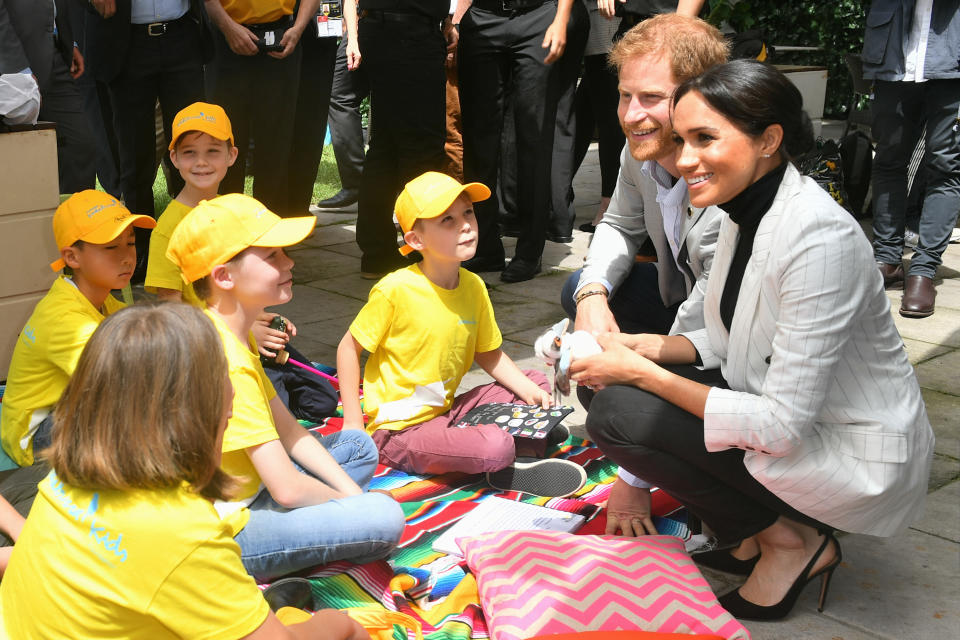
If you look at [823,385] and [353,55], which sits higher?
[353,55]

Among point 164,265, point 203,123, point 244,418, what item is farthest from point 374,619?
point 203,123

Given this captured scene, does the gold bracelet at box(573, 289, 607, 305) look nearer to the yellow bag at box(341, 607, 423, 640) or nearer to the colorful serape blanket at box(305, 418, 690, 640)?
the colorful serape blanket at box(305, 418, 690, 640)

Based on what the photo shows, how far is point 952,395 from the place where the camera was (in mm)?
3896

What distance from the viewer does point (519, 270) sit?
18.0ft

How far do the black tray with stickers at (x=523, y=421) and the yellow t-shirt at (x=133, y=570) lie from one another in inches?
62.5

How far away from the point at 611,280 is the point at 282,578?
1435mm

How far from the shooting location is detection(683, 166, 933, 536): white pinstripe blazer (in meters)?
2.26

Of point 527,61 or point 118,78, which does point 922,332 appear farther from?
point 118,78

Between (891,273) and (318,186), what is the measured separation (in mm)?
4409

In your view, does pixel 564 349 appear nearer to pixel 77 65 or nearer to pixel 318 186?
pixel 77 65

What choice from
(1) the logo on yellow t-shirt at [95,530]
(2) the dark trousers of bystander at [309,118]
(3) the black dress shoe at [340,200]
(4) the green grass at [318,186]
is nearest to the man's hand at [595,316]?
(1) the logo on yellow t-shirt at [95,530]

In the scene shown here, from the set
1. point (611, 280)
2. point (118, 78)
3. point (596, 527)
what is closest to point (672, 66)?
point (611, 280)

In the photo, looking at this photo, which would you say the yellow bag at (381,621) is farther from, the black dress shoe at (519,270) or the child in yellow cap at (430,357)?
the black dress shoe at (519,270)

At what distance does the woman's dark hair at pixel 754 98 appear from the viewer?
232cm
